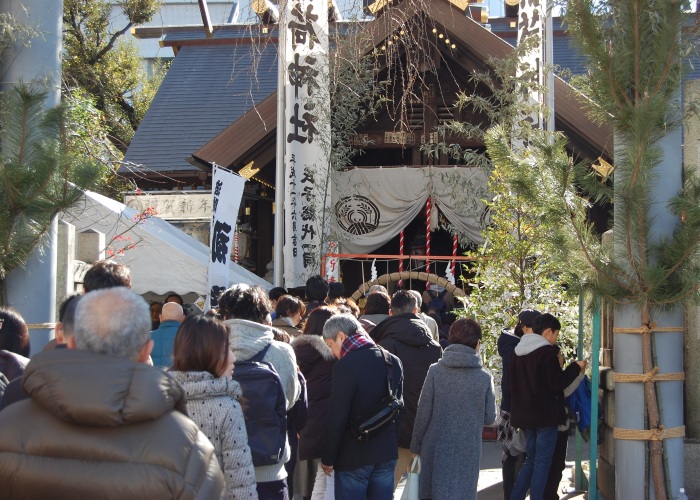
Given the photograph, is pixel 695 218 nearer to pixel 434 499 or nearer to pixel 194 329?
pixel 434 499

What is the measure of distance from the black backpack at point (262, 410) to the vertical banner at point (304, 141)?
7.67 meters

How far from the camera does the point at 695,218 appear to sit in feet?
18.2

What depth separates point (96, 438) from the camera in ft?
8.49

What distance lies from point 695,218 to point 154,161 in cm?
1219

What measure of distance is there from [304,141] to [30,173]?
24.9ft

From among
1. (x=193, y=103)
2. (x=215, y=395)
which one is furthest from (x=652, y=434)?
(x=193, y=103)

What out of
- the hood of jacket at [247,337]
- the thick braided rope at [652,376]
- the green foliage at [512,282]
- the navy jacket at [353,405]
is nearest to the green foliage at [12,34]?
the hood of jacket at [247,337]

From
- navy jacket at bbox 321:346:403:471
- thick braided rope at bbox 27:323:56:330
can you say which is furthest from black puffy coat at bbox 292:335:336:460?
thick braided rope at bbox 27:323:56:330

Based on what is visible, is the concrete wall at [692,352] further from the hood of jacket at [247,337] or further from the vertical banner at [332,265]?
the vertical banner at [332,265]

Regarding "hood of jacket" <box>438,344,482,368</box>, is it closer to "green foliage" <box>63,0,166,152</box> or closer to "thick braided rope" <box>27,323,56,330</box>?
"thick braided rope" <box>27,323,56,330</box>

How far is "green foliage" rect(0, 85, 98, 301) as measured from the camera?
488cm

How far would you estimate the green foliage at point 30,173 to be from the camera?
4.88 meters

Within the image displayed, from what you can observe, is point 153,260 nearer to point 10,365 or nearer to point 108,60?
point 10,365

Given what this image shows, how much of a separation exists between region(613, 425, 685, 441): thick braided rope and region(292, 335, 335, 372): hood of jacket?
2.05 m
